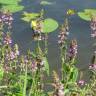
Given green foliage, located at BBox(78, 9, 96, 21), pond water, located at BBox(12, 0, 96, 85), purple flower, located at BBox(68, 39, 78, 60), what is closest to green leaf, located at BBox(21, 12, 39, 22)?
pond water, located at BBox(12, 0, 96, 85)

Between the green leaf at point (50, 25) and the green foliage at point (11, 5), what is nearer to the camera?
the green leaf at point (50, 25)

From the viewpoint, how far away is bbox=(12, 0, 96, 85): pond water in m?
5.78

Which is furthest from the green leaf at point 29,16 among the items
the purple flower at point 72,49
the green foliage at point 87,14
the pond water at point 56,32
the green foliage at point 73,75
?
the purple flower at point 72,49

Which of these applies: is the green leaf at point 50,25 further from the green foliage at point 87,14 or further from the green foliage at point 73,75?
the green foliage at point 73,75

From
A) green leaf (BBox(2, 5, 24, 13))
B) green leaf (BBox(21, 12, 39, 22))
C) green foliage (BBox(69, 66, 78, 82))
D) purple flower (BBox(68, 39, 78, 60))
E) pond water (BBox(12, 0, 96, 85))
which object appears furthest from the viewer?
green leaf (BBox(2, 5, 24, 13))

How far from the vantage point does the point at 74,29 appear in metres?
6.52

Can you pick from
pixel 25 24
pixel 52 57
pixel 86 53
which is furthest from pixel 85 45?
pixel 25 24

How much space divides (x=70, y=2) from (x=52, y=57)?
81.8 inches

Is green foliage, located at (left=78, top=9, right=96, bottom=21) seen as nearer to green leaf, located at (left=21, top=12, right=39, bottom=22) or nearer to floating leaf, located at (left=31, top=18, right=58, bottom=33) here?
floating leaf, located at (left=31, top=18, right=58, bottom=33)

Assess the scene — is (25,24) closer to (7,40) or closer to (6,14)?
(6,14)

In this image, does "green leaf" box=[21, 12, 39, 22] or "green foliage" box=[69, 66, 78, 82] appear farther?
"green leaf" box=[21, 12, 39, 22]

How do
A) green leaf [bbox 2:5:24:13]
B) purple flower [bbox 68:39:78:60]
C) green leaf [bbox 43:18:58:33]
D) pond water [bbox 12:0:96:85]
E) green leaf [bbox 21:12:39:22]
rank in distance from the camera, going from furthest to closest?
green leaf [bbox 2:5:24:13] < green leaf [bbox 21:12:39:22] < green leaf [bbox 43:18:58:33] < pond water [bbox 12:0:96:85] < purple flower [bbox 68:39:78:60]

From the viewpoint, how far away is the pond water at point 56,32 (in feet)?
19.0

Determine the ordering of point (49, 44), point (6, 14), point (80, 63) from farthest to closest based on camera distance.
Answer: point (49, 44)
point (80, 63)
point (6, 14)
